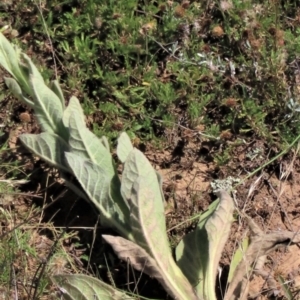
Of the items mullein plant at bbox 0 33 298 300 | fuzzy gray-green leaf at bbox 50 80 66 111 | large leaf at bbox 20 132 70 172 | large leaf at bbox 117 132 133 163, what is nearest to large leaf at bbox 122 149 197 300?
mullein plant at bbox 0 33 298 300

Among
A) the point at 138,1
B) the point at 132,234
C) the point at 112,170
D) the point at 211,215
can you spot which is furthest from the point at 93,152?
the point at 138,1

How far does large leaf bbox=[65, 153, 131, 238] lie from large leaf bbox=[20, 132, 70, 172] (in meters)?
0.13

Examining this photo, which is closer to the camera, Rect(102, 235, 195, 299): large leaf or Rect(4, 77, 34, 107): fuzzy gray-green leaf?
Rect(102, 235, 195, 299): large leaf

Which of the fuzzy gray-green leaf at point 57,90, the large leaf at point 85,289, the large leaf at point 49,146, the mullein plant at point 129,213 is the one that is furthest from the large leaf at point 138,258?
the fuzzy gray-green leaf at point 57,90

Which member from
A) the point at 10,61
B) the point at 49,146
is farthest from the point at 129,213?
the point at 10,61

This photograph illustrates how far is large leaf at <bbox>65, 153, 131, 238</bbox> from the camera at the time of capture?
2.64 meters

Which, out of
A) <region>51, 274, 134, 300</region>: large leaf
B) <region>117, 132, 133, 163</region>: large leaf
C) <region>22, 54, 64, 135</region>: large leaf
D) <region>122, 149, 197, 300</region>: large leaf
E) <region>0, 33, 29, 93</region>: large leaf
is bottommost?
<region>51, 274, 134, 300</region>: large leaf

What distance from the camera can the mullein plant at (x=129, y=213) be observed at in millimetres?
2543

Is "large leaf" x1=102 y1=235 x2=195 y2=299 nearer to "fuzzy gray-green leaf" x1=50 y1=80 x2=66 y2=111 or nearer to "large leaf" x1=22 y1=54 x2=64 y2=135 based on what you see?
"large leaf" x1=22 y1=54 x2=64 y2=135

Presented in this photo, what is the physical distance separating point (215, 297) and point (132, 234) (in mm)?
404

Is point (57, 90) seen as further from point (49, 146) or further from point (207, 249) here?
point (207, 249)

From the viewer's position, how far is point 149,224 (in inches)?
102

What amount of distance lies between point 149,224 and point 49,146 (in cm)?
55

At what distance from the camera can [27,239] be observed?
2879mm
